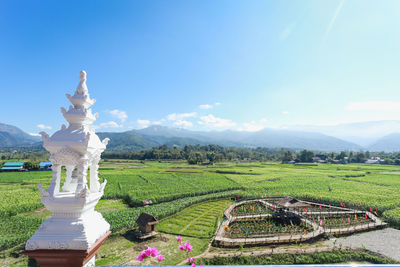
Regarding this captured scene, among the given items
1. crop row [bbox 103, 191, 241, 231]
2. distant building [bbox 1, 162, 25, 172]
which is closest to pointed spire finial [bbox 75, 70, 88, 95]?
crop row [bbox 103, 191, 241, 231]

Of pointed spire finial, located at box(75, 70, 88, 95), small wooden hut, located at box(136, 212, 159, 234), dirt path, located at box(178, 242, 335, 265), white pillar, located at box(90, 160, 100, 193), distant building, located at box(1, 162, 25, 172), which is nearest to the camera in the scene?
pointed spire finial, located at box(75, 70, 88, 95)

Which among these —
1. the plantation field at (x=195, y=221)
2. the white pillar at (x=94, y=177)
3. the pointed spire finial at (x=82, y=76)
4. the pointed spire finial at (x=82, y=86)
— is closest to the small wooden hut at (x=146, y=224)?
the plantation field at (x=195, y=221)

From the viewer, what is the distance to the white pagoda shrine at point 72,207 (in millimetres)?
4254

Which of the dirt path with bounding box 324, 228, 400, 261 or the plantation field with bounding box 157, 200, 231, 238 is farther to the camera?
the plantation field with bounding box 157, 200, 231, 238

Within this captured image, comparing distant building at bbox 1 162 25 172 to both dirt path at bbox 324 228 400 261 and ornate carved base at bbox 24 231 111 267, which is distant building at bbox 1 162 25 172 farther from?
dirt path at bbox 324 228 400 261

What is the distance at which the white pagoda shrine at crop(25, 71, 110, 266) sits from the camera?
425cm

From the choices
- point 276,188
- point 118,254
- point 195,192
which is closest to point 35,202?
point 118,254

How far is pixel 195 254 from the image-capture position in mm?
14992

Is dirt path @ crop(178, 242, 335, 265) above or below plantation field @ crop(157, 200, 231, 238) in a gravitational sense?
above

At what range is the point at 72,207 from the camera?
458cm

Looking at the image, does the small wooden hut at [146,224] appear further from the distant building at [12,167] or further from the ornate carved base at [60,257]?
the distant building at [12,167]

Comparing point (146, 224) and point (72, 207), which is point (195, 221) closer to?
point (146, 224)

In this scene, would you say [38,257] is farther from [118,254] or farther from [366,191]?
[366,191]

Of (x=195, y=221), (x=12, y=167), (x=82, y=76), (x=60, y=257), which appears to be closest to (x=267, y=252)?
(x=195, y=221)
